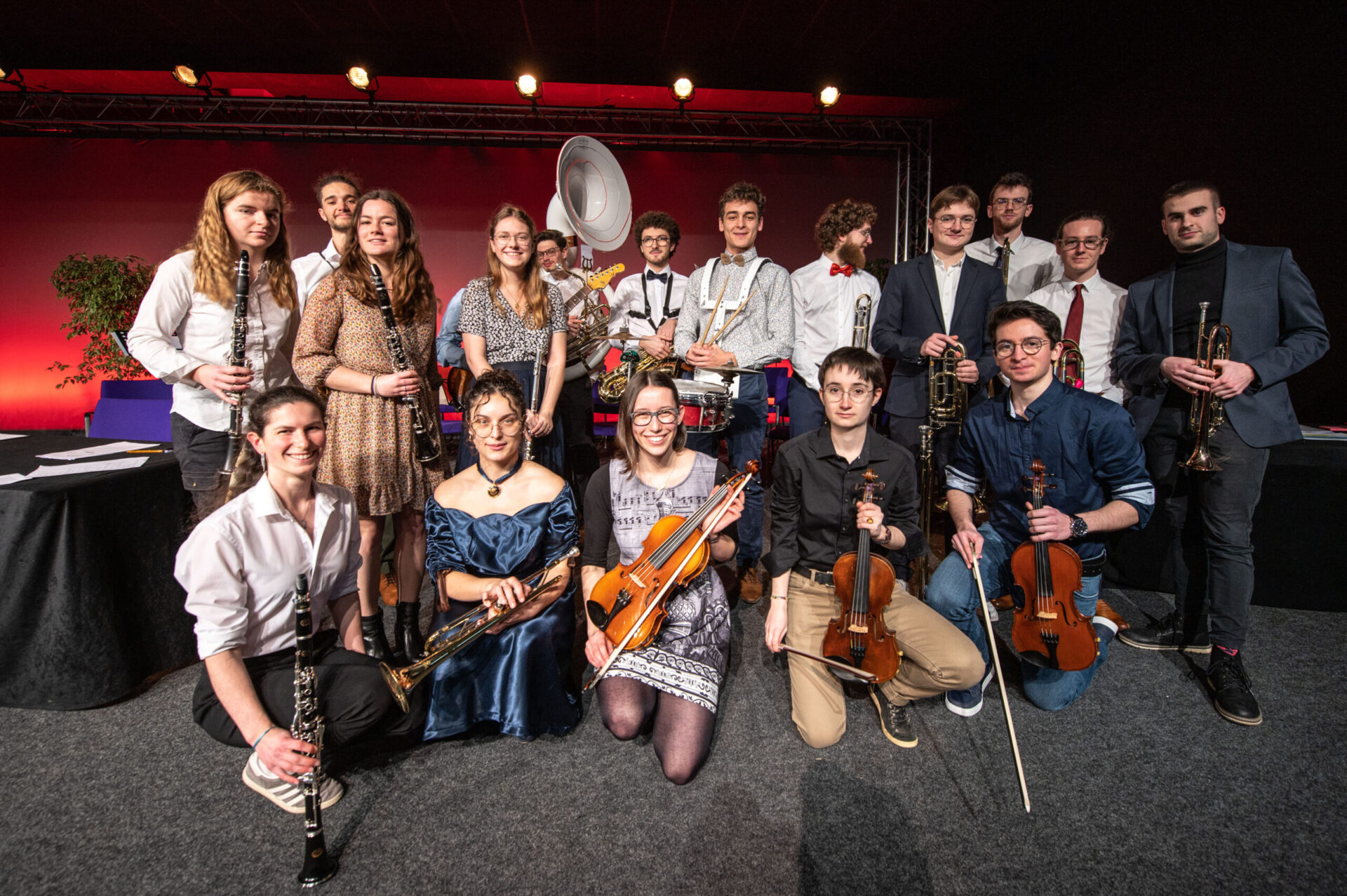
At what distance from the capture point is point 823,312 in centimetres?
354

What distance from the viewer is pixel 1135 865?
1589 millimetres

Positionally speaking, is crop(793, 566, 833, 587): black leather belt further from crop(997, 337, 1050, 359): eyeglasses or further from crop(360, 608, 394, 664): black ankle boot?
crop(360, 608, 394, 664): black ankle boot

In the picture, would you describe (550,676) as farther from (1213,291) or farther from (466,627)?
(1213,291)

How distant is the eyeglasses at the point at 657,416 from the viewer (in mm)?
2180

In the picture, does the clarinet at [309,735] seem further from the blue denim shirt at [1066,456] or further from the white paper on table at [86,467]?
the blue denim shirt at [1066,456]

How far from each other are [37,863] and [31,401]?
35.5 feet

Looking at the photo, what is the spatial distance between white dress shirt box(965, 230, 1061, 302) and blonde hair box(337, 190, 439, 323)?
356cm

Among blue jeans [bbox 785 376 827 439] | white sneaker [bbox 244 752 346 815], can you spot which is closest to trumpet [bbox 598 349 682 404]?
blue jeans [bbox 785 376 827 439]

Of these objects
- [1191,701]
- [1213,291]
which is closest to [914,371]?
[1213,291]

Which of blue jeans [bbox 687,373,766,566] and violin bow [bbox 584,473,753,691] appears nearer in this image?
violin bow [bbox 584,473,753,691]

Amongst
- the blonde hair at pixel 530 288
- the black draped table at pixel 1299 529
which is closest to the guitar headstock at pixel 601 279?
the blonde hair at pixel 530 288


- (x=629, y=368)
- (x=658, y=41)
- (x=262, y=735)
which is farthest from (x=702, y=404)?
(x=658, y=41)

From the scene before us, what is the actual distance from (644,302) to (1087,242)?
2.77m

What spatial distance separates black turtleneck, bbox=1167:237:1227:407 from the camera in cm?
251
